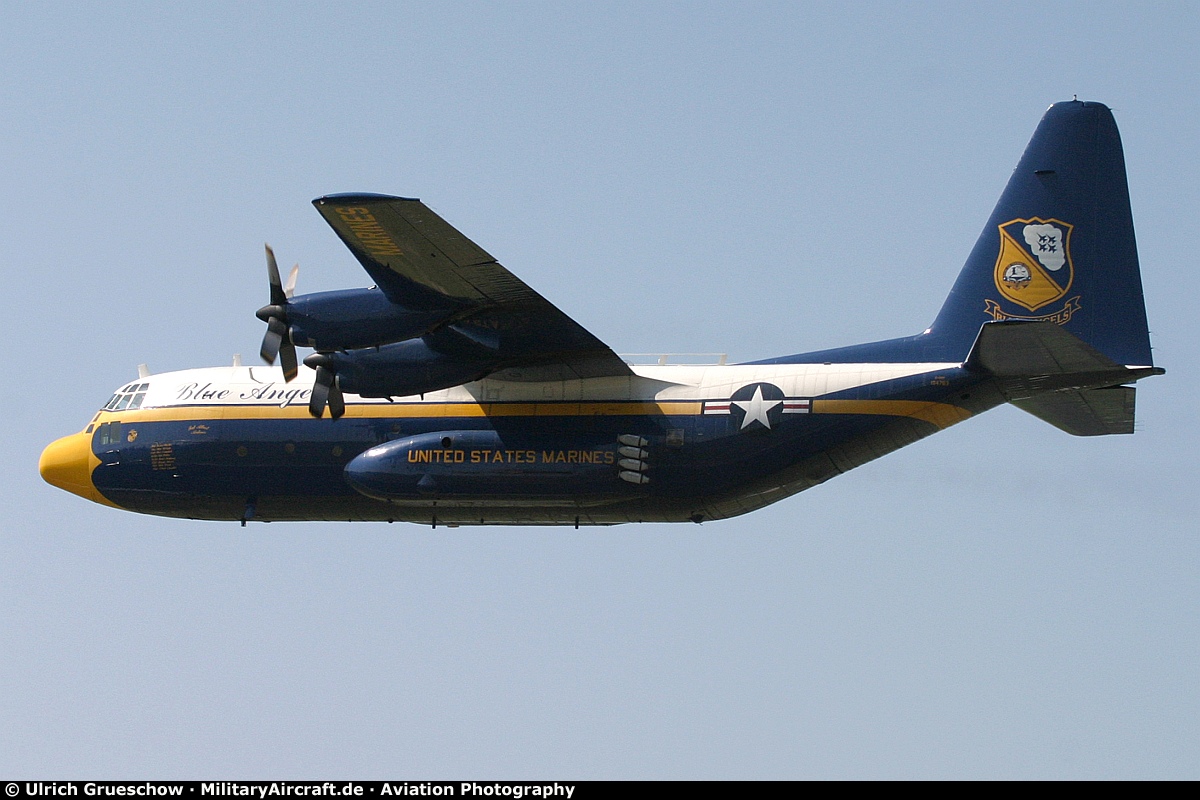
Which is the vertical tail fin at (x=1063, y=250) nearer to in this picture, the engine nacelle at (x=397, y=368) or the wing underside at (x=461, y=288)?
the wing underside at (x=461, y=288)

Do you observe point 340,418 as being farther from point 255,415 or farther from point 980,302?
point 980,302

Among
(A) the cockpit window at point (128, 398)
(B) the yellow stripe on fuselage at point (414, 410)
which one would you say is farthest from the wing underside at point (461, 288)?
(A) the cockpit window at point (128, 398)

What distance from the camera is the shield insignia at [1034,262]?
28812 mm

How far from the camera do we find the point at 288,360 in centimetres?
2897

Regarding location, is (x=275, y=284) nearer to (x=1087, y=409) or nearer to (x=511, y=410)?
(x=511, y=410)

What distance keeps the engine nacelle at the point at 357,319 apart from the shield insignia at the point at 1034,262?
363 inches

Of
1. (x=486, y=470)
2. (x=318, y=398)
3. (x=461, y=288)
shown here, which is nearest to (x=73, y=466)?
(x=318, y=398)

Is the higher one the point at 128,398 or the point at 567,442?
the point at 128,398

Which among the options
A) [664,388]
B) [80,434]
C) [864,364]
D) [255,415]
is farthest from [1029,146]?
[80,434]

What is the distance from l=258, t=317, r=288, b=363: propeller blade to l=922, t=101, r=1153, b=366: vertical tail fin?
1052cm

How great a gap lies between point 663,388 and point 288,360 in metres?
6.16

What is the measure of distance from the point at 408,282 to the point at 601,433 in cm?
422

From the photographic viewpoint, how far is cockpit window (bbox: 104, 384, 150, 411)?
31922 mm

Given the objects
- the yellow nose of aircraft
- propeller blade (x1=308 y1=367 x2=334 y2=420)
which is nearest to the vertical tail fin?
propeller blade (x1=308 y1=367 x2=334 y2=420)
